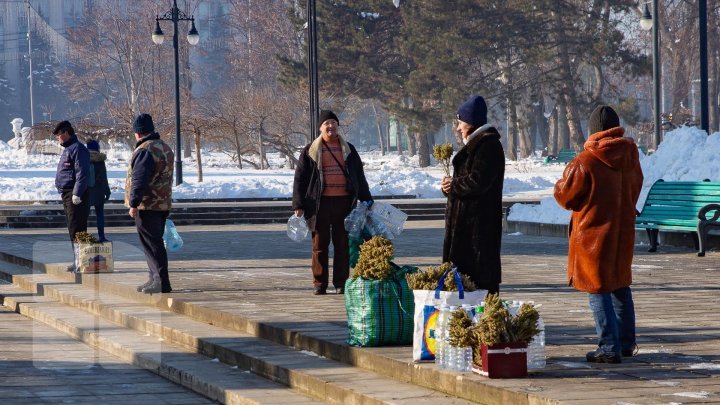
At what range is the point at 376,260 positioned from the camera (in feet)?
29.2

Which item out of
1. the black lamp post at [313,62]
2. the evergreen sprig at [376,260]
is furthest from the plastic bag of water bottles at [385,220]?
the black lamp post at [313,62]

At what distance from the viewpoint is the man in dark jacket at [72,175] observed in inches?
Result: 621

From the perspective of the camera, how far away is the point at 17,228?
26828mm

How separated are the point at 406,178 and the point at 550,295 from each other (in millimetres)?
26489

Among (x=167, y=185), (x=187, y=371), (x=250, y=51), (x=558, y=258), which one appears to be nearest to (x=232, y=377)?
(x=187, y=371)

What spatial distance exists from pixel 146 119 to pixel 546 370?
21.8ft

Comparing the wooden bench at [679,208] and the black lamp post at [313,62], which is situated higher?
the black lamp post at [313,62]

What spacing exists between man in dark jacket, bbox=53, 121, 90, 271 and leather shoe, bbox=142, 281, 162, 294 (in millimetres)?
2996

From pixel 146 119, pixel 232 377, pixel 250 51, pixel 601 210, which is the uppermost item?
pixel 250 51

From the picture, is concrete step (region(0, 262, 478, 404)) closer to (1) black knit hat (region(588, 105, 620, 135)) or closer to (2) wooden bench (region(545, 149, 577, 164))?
(1) black knit hat (region(588, 105, 620, 135))

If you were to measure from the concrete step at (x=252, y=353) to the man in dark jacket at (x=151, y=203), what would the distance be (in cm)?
37

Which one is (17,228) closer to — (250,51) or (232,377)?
(232,377)

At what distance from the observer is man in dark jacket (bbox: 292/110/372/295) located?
1216 cm

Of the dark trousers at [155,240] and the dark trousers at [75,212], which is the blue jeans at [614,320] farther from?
the dark trousers at [75,212]
